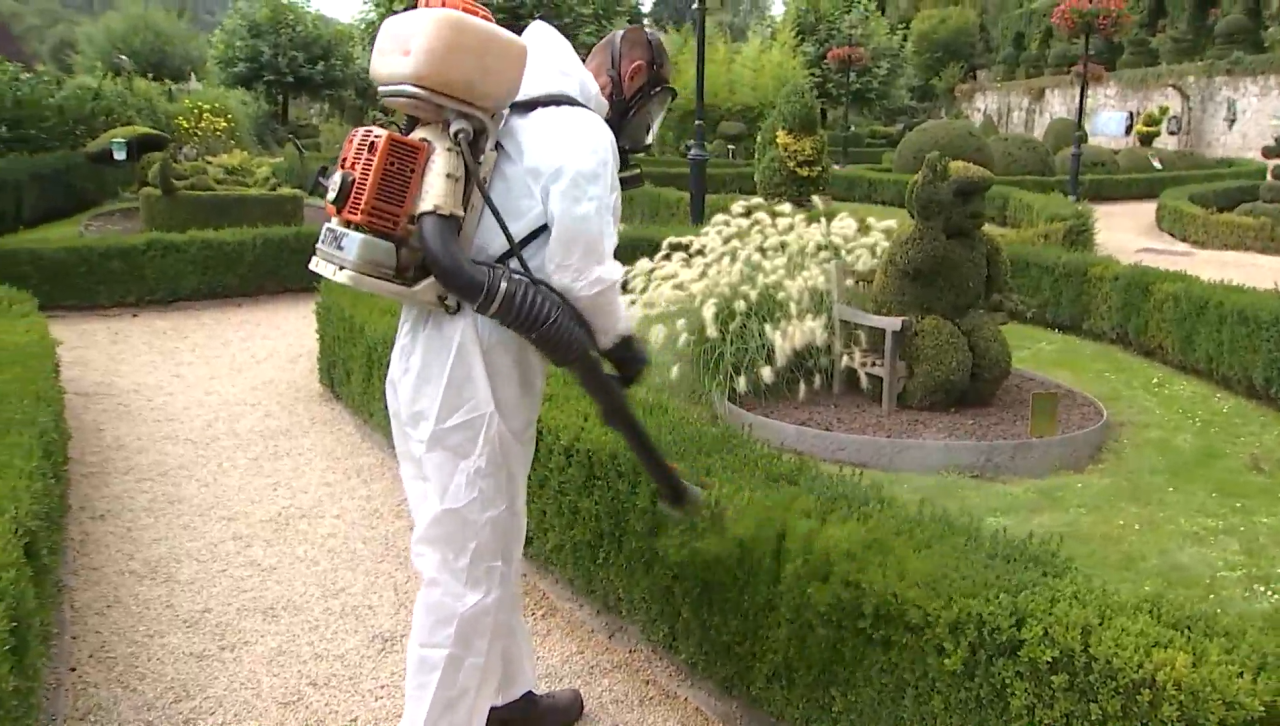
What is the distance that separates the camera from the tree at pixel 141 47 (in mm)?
27578

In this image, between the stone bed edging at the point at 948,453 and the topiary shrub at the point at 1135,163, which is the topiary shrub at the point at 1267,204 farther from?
the stone bed edging at the point at 948,453

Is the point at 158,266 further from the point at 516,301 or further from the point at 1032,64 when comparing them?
the point at 1032,64

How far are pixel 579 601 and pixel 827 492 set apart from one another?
42.6 inches

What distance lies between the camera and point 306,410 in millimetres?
6125

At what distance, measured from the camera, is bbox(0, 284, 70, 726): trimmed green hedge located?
2465 mm

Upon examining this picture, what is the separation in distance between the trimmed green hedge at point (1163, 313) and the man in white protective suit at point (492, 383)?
4074 millimetres

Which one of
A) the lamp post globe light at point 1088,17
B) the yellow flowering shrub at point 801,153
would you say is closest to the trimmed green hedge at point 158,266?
the yellow flowering shrub at point 801,153

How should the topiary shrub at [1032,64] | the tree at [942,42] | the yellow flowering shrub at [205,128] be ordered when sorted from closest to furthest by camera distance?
1. the yellow flowering shrub at [205,128]
2. the topiary shrub at [1032,64]
3. the tree at [942,42]

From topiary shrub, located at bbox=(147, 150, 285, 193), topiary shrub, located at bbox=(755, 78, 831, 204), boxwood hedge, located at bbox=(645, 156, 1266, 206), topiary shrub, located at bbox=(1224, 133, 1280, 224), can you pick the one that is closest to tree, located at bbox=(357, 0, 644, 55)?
boxwood hedge, located at bbox=(645, 156, 1266, 206)

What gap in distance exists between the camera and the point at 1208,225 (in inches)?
544

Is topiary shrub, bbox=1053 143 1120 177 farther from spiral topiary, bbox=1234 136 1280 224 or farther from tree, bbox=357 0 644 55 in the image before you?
tree, bbox=357 0 644 55

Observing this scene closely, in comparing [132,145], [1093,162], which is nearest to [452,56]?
[132,145]

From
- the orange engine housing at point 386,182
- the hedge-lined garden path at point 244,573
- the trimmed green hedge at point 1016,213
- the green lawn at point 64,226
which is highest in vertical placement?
the orange engine housing at point 386,182

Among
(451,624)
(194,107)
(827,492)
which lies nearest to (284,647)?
(451,624)
